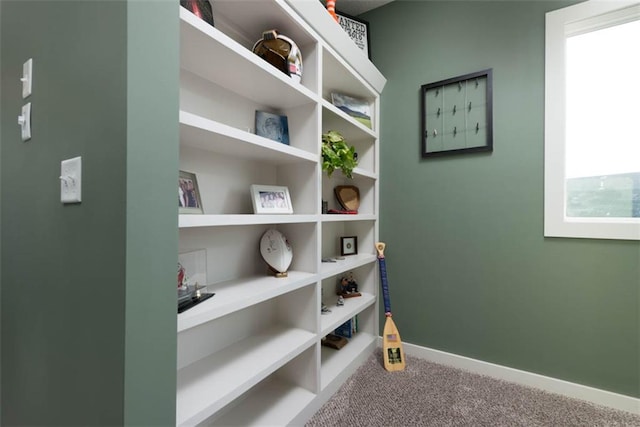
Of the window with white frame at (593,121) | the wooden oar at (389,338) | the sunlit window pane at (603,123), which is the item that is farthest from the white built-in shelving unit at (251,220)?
the sunlit window pane at (603,123)

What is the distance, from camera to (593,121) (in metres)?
1.61

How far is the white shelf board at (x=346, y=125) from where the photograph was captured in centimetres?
182

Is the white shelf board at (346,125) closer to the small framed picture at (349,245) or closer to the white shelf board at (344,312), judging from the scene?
the small framed picture at (349,245)

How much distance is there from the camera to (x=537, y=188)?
1696 mm

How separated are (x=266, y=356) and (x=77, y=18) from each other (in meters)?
1.38

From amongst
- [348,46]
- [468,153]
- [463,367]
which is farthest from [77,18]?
[463,367]

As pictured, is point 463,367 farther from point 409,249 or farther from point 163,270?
point 163,270

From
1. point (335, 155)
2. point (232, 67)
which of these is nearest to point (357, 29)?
point (335, 155)

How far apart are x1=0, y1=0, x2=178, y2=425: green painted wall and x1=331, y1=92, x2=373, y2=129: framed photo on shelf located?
4.51 ft

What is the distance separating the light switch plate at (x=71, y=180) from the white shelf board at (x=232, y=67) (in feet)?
1.78

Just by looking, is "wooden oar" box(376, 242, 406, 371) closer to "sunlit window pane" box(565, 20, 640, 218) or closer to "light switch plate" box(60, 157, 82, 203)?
"sunlit window pane" box(565, 20, 640, 218)

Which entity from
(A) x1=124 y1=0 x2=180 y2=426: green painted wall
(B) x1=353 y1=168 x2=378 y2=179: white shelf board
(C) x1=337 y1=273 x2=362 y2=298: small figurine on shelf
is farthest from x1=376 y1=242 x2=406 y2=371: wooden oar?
(A) x1=124 y1=0 x2=180 y2=426: green painted wall

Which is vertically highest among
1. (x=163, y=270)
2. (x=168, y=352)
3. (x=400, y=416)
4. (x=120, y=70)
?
(x=120, y=70)

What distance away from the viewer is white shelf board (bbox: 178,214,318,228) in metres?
0.88
